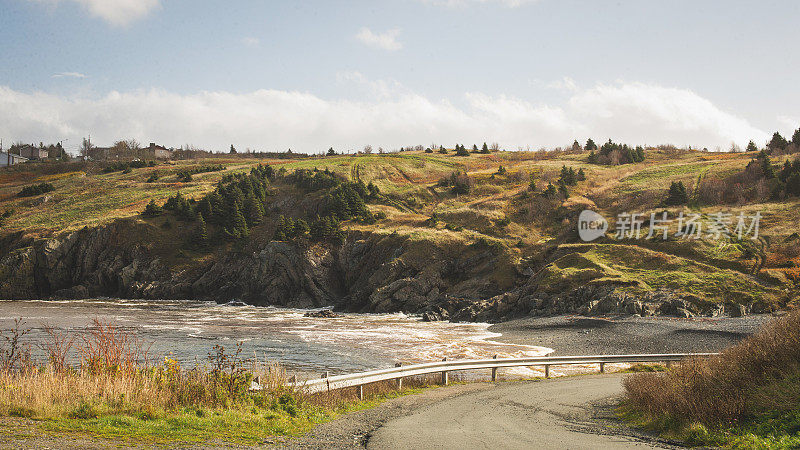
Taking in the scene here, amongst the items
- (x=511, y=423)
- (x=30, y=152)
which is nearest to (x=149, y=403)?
(x=511, y=423)

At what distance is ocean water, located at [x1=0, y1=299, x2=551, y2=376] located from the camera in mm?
27266

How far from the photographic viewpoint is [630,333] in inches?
1390

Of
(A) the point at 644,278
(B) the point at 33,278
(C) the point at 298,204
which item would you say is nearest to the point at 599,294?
(A) the point at 644,278

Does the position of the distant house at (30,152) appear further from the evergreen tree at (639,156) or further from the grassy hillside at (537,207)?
the evergreen tree at (639,156)

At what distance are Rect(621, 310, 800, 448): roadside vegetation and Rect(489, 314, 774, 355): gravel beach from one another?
19558 mm

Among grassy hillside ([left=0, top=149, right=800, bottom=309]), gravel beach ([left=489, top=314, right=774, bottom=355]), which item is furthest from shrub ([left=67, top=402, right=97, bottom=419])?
grassy hillside ([left=0, top=149, right=800, bottom=309])

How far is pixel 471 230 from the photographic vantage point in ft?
218

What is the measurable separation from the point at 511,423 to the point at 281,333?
90.2ft

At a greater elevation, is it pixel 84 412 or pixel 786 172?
pixel 786 172

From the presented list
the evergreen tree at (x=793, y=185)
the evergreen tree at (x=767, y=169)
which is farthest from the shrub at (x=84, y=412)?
the evergreen tree at (x=767, y=169)

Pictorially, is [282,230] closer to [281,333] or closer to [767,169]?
[281,333]

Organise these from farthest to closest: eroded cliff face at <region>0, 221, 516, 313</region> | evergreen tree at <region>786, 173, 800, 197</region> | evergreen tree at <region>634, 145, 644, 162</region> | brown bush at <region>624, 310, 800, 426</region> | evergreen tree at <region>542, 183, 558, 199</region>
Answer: evergreen tree at <region>634, 145, 644, 162</region>, evergreen tree at <region>542, 183, 558, 199</region>, evergreen tree at <region>786, 173, 800, 197</region>, eroded cliff face at <region>0, 221, 516, 313</region>, brown bush at <region>624, 310, 800, 426</region>

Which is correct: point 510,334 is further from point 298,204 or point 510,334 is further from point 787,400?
point 298,204

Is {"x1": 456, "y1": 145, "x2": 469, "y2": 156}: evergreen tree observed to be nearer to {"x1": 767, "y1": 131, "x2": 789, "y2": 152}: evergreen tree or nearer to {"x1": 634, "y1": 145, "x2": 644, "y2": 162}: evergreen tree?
{"x1": 634, "y1": 145, "x2": 644, "y2": 162}: evergreen tree
